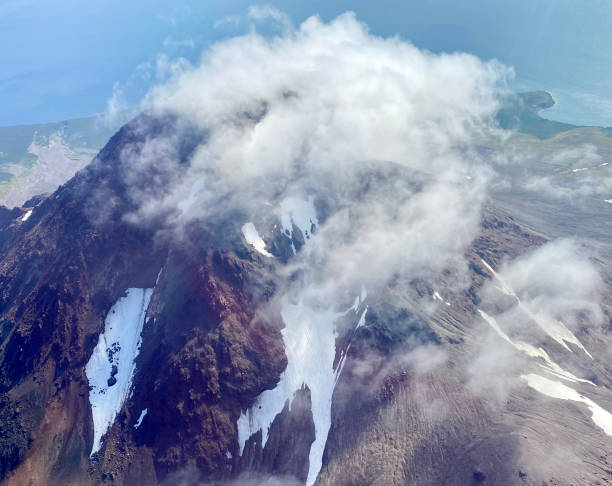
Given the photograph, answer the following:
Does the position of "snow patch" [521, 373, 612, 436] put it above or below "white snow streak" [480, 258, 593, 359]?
above

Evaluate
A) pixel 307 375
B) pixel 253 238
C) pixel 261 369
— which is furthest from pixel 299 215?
pixel 261 369

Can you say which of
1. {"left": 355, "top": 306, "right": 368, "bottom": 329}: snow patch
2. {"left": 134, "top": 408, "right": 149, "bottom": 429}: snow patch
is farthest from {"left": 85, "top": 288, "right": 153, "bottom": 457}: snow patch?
{"left": 355, "top": 306, "right": 368, "bottom": 329}: snow patch

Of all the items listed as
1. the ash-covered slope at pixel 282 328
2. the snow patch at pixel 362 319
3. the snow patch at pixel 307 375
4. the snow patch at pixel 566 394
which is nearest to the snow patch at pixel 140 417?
the ash-covered slope at pixel 282 328

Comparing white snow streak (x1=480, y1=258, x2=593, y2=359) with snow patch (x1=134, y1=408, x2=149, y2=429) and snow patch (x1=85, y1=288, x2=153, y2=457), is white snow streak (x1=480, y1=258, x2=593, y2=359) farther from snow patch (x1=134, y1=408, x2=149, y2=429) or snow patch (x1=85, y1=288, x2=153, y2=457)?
snow patch (x1=85, y1=288, x2=153, y2=457)

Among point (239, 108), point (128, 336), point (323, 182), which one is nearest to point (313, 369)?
point (128, 336)

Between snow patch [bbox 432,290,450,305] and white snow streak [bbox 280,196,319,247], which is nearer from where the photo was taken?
snow patch [bbox 432,290,450,305]

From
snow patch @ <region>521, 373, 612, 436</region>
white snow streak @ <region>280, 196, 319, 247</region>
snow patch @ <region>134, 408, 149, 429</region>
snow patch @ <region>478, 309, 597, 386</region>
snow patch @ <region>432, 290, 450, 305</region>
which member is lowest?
snow patch @ <region>134, 408, 149, 429</region>
